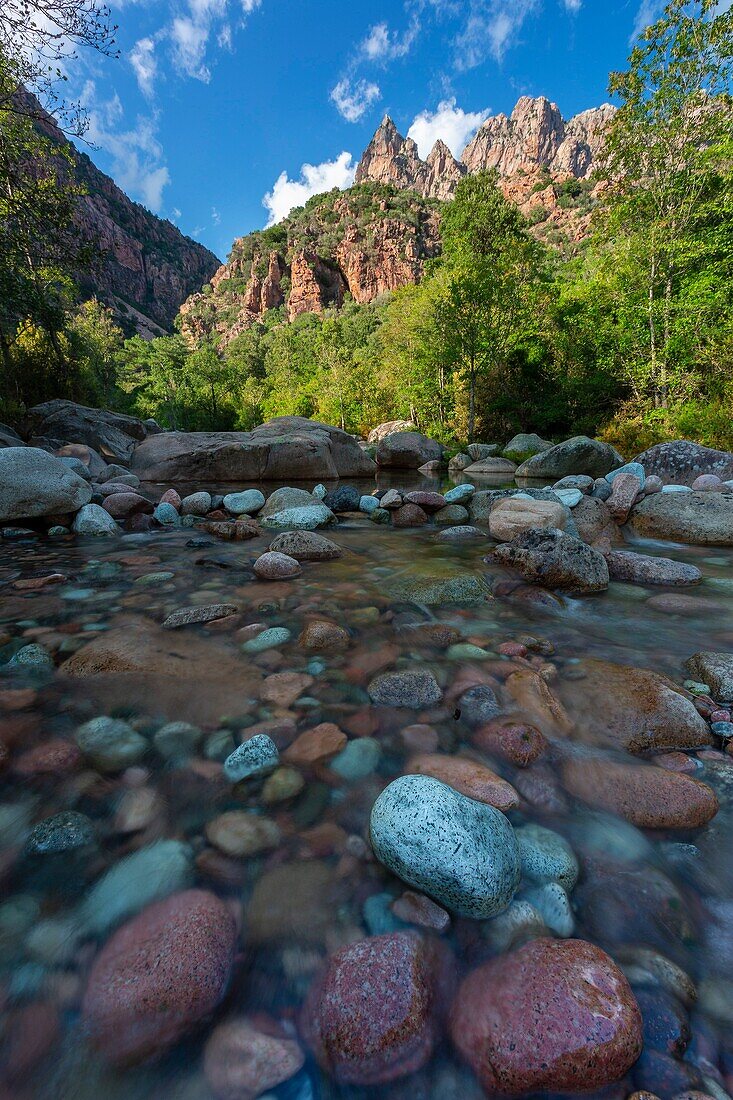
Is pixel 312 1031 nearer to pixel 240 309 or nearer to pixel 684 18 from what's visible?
pixel 684 18

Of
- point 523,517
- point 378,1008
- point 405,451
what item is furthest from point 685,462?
point 405,451

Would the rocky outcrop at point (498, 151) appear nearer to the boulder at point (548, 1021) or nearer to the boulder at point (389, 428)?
the boulder at point (389, 428)

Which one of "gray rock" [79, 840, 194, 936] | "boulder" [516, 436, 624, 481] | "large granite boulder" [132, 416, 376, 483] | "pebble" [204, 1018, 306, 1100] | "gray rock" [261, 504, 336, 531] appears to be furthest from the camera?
"boulder" [516, 436, 624, 481]

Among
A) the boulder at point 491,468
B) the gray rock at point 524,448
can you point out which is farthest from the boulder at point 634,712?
the gray rock at point 524,448

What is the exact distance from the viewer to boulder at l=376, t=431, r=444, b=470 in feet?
60.5

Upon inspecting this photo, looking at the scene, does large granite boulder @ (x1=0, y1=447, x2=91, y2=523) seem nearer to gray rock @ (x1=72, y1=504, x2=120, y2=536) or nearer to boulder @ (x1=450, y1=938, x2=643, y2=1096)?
gray rock @ (x1=72, y1=504, x2=120, y2=536)

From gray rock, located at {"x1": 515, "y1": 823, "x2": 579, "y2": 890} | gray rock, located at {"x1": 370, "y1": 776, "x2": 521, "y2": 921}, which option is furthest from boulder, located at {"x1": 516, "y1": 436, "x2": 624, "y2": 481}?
gray rock, located at {"x1": 370, "y1": 776, "x2": 521, "y2": 921}

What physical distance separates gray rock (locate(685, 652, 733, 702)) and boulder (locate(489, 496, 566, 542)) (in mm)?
2567

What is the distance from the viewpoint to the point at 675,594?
11.1ft

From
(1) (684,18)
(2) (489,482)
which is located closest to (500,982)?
(2) (489,482)

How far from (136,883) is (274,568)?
2720mm

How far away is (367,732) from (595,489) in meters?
6.97

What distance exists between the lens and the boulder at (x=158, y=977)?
87cm

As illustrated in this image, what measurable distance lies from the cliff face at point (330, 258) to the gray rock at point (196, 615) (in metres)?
79.3
